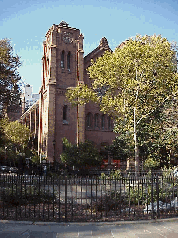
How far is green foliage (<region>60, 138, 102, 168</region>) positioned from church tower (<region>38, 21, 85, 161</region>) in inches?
242

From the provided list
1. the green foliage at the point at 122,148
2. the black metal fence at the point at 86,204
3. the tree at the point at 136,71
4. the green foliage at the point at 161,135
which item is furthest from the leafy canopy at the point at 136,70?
the black metal fence at the point at 86,204

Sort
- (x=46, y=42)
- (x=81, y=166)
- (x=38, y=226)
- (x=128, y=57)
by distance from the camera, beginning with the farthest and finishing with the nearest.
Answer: (x=46, y=42)
(x=81, y=166)
(x=128, y=57)
(x=38, y=226)

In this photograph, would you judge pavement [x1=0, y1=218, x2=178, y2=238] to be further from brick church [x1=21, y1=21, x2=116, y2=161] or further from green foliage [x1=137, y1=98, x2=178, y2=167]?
brick church [x1=21, y1=21, x2=116, y2=161]

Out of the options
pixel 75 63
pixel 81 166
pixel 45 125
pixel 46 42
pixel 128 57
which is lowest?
pixel 81 166

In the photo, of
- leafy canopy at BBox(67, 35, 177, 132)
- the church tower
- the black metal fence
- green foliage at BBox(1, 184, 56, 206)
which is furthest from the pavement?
the church tower

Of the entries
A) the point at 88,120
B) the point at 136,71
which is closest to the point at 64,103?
the point at 88,120

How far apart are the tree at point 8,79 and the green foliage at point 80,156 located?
6.49m

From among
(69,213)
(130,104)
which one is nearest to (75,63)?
(130,104)

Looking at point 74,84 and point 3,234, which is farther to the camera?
point 74,84

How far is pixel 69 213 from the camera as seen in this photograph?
9.80m

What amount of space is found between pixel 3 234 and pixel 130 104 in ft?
51.7

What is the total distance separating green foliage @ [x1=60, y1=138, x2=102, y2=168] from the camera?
27.5m

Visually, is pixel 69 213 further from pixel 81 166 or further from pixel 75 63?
pixel 75 63

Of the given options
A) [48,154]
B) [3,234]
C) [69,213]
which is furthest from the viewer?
[48,154]
